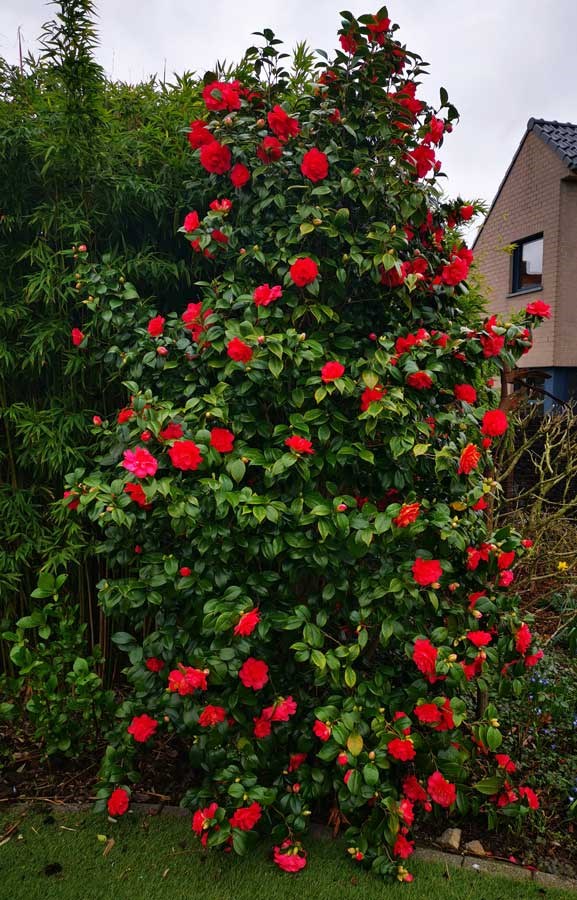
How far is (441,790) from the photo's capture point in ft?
5.79

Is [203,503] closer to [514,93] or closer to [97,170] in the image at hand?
[97,170]

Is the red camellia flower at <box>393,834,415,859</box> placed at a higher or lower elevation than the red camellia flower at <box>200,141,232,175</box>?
lower

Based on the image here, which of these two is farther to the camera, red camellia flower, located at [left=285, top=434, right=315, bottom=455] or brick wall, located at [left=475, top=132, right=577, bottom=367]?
brick wall, located at [left=475, top=132, right=577, bottom=367]

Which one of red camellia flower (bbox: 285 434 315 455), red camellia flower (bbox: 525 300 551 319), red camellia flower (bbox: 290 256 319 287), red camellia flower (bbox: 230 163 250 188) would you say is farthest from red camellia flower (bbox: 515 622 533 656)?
red camellia flower (bbox: 230 163 250 188)

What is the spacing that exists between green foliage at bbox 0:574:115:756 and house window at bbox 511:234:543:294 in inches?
418

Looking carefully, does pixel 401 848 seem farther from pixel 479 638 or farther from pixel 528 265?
pixel 528 265

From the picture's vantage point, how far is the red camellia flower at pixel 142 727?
6.42 feet

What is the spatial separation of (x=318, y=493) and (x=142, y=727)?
925 mm

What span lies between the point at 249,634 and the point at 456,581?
0.66m

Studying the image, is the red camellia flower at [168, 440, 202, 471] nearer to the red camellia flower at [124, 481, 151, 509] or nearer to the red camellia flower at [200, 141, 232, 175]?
the red camellia flower at [124, 481, 151, 509]

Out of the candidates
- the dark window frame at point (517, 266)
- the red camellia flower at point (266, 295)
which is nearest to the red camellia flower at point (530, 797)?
the red camellia flower at point (266, 295)

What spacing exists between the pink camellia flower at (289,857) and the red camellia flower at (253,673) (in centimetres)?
49

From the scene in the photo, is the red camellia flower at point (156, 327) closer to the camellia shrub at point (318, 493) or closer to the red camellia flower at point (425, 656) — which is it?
the camellia shrub at point (318, 493)

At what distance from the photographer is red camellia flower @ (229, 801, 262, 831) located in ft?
5.72
